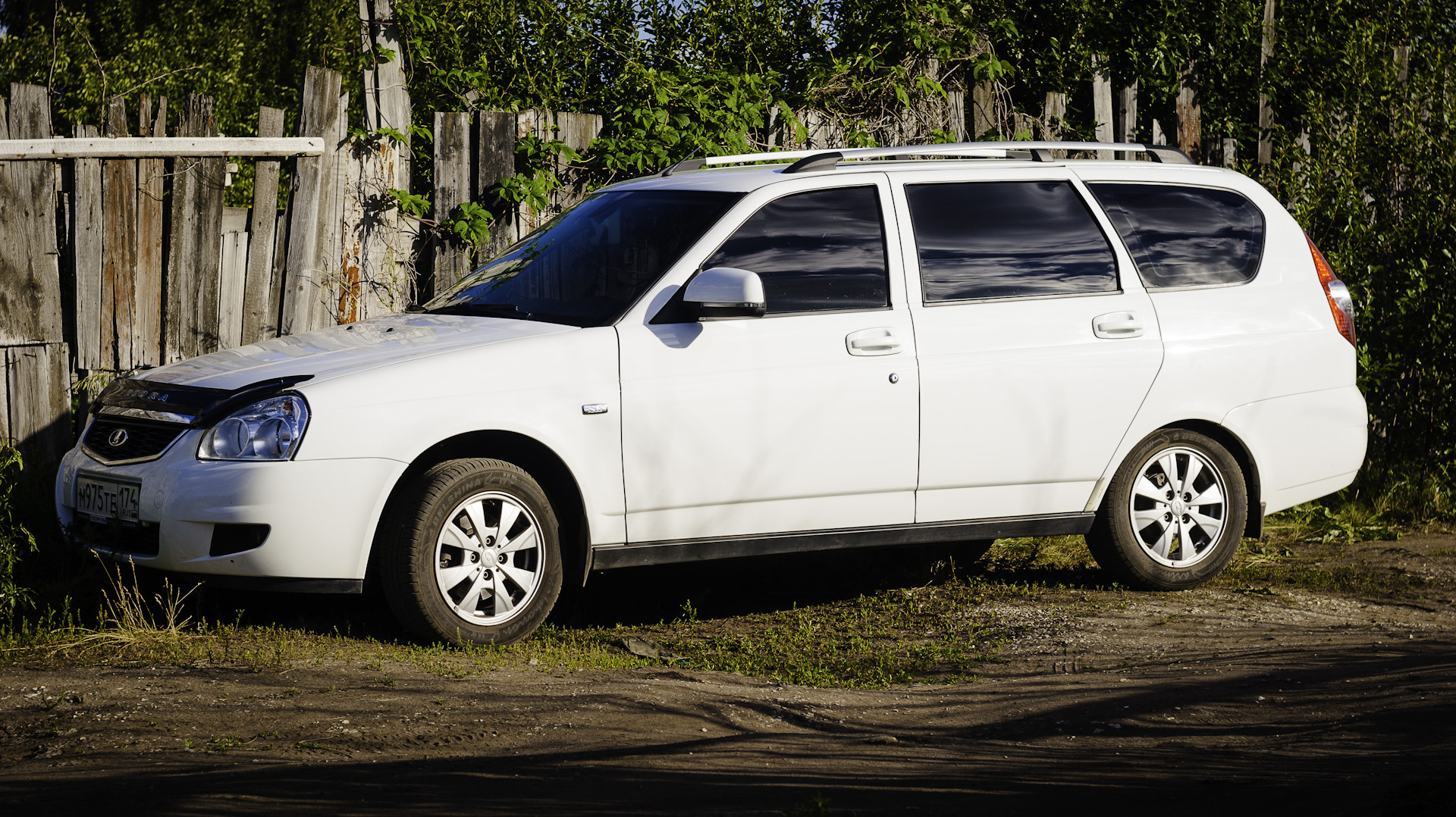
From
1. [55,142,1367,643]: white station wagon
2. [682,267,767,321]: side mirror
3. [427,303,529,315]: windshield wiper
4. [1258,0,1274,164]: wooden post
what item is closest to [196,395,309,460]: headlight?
[55,142,1367,643]: white station wagon

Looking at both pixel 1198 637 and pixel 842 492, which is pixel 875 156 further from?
pixel 1198 637

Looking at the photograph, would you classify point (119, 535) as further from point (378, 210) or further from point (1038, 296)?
point (1038, 296)

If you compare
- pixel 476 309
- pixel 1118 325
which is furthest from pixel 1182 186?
pixel 476 309

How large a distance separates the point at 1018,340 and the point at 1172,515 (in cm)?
125

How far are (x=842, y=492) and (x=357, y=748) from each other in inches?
93.8

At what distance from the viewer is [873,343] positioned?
5.53 meters

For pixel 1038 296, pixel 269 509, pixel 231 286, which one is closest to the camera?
pixel 269 509

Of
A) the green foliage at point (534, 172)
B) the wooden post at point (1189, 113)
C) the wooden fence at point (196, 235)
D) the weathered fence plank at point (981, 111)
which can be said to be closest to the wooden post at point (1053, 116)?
the weathered fence plank at point (981, 111)

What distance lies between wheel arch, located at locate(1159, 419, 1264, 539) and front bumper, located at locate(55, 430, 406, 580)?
11.8ft

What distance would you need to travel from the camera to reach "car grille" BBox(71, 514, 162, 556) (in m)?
4.88

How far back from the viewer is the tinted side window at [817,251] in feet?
18.0

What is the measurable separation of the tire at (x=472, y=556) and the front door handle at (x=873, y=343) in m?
1.37

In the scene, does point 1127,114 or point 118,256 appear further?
point 1127,114

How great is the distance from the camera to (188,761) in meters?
3.64
